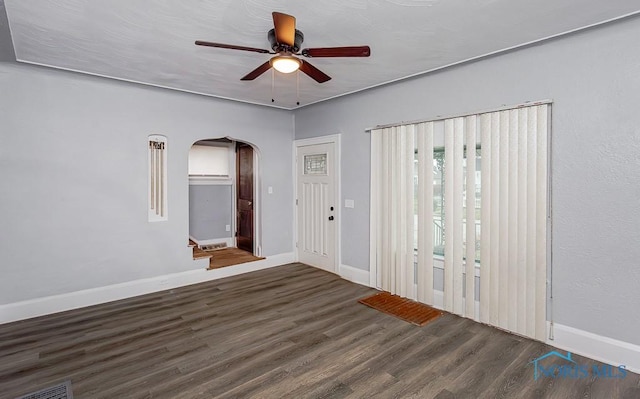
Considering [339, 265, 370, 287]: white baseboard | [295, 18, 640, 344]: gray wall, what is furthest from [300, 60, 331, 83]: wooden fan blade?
[339, 265, 370, 287]: white baseboard

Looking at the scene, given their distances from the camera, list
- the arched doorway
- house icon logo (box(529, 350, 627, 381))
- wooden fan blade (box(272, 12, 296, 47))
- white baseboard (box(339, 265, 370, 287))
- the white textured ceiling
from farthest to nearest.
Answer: the arched doorway < white baseboard (box(339, 265, 370, 287)) < house icon logo (box(529, 350, 627, 381)) < the white textured ceiling < wooden fan blade (box(272, 12, 296, 47))

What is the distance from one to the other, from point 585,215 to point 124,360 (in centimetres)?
410

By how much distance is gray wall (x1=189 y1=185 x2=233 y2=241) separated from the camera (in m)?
6.44

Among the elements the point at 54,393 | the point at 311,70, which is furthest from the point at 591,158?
the point at 54,393

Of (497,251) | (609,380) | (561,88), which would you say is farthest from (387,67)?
(609,380)

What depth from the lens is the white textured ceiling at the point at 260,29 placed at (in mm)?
2338

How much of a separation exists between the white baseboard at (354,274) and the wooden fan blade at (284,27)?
3281 mm

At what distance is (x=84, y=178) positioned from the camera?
12.6 ft

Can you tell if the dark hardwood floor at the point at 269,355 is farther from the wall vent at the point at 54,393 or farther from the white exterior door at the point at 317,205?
the white exterior door at the point at 317,205

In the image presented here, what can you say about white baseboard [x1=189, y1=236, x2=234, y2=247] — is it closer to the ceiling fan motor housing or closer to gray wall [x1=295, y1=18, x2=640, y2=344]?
the ceiling fan motor housing

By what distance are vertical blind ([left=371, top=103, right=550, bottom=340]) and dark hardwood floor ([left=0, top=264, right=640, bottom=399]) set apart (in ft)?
1.08

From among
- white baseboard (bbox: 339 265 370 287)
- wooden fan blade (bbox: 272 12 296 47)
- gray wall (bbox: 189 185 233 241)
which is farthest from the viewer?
gray wall (bbox: 189 185 233 241)

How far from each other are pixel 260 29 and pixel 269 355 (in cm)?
275

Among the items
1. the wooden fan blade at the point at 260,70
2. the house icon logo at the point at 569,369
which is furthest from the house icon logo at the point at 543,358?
the wooden fan blade at the point at 260,70
